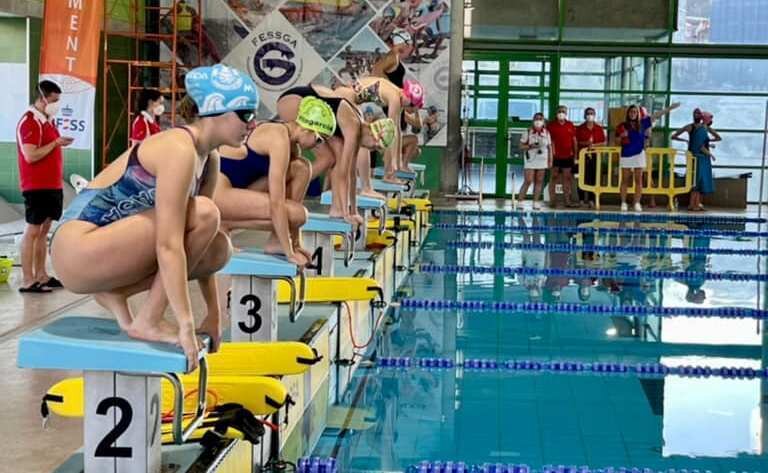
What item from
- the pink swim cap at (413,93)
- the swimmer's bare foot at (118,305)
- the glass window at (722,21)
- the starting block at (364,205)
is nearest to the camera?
the swimmer's bare foot at (118,305)

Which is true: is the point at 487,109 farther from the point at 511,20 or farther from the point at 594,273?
the point at 594,273

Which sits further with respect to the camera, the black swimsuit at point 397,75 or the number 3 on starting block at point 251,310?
the black swimsuit at point 397,75

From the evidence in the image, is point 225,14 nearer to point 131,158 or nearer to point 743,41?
point 743,41

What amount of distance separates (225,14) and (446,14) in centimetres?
365

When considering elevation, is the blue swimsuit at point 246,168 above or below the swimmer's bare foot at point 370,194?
above

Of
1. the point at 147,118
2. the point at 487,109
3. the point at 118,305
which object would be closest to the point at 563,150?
the point at 487,109

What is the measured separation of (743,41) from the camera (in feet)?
63.9

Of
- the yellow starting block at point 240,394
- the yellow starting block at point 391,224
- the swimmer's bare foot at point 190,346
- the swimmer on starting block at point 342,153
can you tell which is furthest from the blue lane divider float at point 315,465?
the yellow starting block at point 391,224

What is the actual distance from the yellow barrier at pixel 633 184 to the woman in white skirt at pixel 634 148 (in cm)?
18

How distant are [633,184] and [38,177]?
38.6ft

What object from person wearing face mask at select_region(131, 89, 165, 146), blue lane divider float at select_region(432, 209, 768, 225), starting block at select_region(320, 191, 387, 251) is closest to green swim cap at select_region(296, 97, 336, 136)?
starting block at select_region(320, 191, 387, 251)

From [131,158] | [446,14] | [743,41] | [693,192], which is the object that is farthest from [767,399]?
[743,41]

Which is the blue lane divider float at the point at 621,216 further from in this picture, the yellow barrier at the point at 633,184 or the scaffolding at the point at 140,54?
the scaffolding at the point at 140,54

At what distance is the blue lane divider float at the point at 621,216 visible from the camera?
15.7 meters
